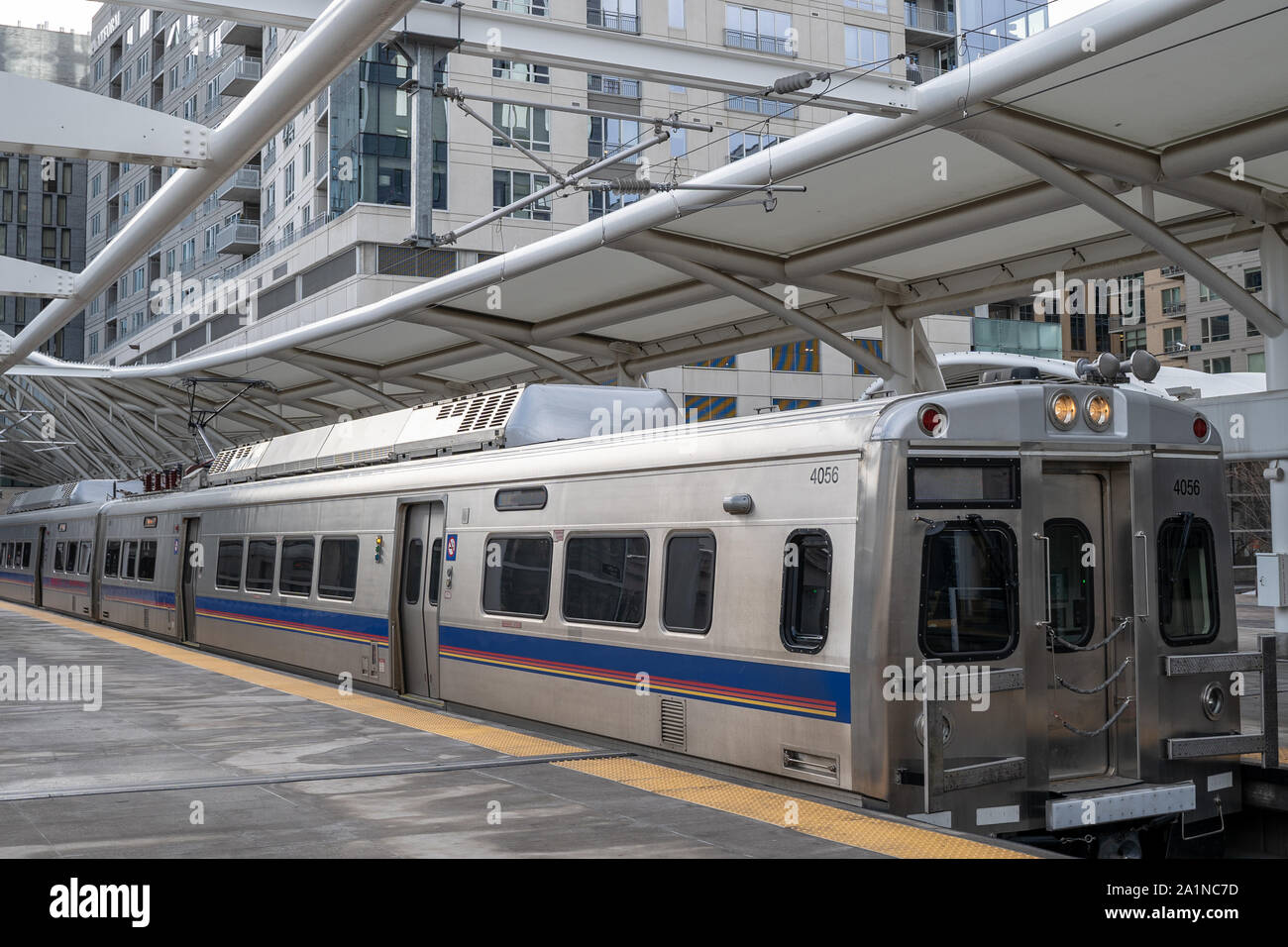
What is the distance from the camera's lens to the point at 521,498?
1148 centimetres

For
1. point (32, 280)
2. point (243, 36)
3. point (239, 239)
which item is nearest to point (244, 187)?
point (239, 239)

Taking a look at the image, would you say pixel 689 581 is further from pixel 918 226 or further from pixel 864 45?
pixel 864 45

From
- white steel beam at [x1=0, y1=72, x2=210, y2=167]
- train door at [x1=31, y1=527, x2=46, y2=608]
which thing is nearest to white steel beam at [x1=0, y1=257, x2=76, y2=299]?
white steel beam at [x1=0, y1=72, x2=210, y2=167]

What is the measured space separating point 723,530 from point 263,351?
22.3 meters

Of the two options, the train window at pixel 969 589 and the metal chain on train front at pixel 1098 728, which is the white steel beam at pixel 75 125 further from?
the metal chain on train front at pixel 1098 728

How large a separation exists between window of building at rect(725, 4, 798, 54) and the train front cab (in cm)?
4315

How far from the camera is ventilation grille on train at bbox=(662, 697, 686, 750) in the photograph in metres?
9.26

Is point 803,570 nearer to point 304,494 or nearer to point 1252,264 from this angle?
point 304,494

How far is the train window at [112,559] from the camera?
25.2m

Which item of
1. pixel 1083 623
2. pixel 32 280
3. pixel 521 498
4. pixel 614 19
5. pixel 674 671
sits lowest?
pixel 674 671

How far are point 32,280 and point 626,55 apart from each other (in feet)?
29.0

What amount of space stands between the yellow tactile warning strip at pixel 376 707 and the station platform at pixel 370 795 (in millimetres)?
48

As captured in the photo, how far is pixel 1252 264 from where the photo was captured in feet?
206
